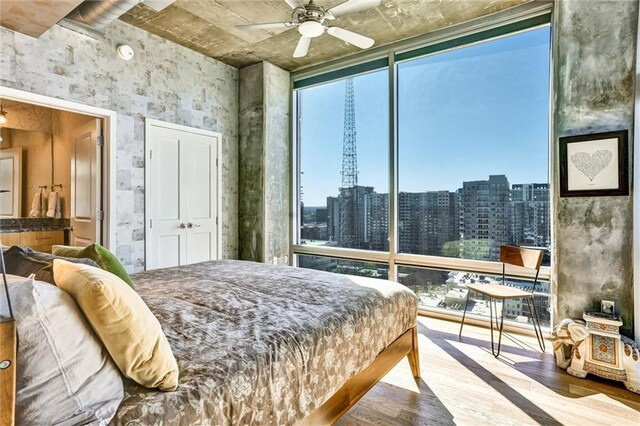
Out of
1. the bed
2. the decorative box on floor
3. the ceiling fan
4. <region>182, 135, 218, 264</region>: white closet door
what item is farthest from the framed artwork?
<region>182, 135, 218, 264</region>: white closet door

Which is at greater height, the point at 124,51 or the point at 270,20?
the point at 270,20

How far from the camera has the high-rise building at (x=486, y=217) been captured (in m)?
3.48

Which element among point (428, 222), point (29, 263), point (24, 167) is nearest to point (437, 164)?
point (428, 222)

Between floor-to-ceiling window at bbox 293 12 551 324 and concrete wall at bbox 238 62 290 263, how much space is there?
1.20 feet

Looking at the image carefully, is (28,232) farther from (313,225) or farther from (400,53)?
(400,53)

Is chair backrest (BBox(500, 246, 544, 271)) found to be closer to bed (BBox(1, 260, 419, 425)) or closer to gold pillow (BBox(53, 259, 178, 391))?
bed (BBox(1, 260, 419, 425))

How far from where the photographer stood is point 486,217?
359cm

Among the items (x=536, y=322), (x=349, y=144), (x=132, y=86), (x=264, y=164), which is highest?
(x=132, y=86)

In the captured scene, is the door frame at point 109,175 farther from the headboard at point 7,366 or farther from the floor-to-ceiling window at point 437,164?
the headboard at point 7,366

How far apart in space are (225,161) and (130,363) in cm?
397

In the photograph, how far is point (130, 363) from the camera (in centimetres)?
99

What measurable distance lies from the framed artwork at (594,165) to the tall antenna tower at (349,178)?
2287 mm

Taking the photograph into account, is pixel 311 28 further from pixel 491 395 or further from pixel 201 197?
pixel 491 395

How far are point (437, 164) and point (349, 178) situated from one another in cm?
116
